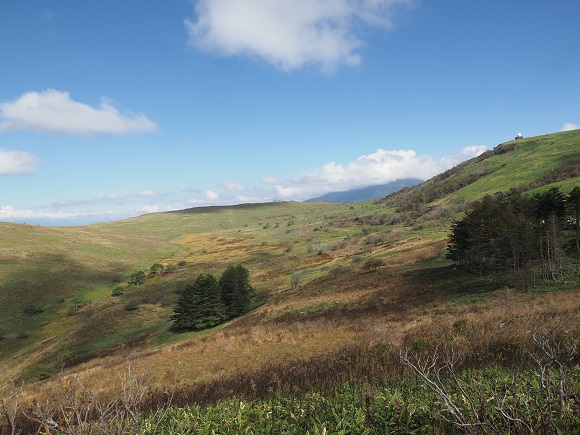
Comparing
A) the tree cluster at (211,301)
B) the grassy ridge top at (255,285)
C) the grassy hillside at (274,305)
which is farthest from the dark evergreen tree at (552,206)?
the tree cluster at (211,301)

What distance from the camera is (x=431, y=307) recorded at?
2728cm

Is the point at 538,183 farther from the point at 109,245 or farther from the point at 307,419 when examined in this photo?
the point at 109,245

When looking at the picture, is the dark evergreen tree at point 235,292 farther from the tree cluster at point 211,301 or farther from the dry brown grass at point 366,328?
the dry brown grass at point 366,328

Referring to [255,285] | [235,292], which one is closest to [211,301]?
[235,292]

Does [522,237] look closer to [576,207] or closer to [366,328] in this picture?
[576,207]

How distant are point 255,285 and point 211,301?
20.4 m

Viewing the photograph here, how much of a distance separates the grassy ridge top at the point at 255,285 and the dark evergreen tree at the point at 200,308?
281 cm

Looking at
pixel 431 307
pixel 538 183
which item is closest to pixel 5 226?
pixel 431 307

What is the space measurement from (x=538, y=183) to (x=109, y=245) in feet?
481

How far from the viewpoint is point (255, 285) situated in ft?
208

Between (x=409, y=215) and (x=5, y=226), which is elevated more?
(x=5, y=226)

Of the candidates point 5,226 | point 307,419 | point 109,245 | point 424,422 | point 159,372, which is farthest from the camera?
point 109,245

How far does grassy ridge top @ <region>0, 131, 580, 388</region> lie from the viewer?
23891 millimetres

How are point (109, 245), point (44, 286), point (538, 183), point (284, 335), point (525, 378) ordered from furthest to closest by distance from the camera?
1. point (109, 245)
2. point (538, 183)
3. point (44, 286)
4. point (284, 335)
5. point (525, 378)
